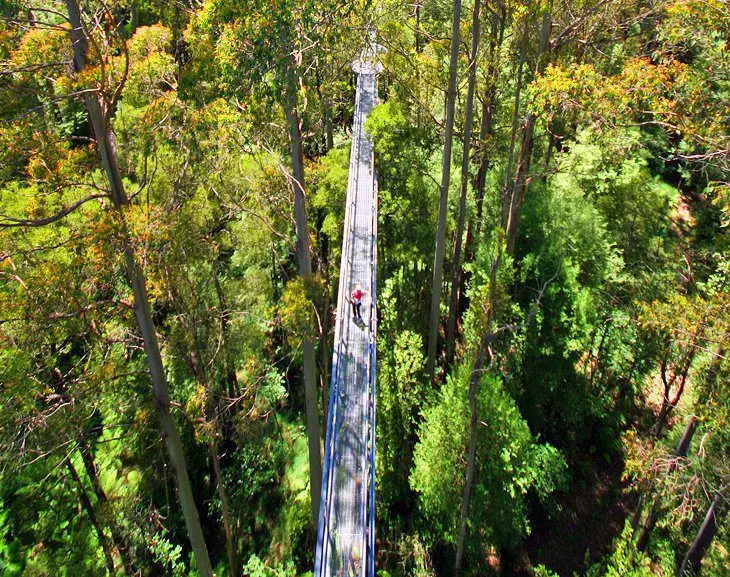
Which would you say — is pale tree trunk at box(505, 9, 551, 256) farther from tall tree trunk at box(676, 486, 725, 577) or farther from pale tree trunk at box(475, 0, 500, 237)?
tall tree trunk at box(676, 486, 725, 577)

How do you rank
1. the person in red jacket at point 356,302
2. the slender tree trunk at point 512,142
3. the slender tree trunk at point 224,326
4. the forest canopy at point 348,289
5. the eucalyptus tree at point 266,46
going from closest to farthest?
the eucalyptus tree at point 266,46
the forest canopy at point 348,289
the slender tree trunk at point 512,142
the person in red jacket at point 356,302
the slender tree trunk at point 224,326

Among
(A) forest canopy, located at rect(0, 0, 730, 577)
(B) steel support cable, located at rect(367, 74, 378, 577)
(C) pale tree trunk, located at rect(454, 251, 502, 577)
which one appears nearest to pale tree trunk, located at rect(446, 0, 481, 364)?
Result: (A) forest canopy, located at rect(0, 0, 730, 577)

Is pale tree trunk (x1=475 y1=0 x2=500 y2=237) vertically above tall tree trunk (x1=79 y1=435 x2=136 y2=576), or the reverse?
pale tree trunk (x1=475 y1=0 x2=500 y2=237)

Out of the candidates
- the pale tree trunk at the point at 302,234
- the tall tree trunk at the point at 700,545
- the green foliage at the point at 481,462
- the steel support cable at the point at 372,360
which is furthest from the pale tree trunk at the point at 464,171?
the tall tree trunk at the point at 700,545

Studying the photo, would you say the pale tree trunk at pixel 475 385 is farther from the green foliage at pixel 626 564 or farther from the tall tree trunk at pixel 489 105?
the tall tree trunk at pixel 489 105

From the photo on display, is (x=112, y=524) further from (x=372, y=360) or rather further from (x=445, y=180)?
(x=445, y=180)

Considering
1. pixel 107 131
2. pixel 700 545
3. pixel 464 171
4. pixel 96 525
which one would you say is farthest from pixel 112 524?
pixel 700 545
